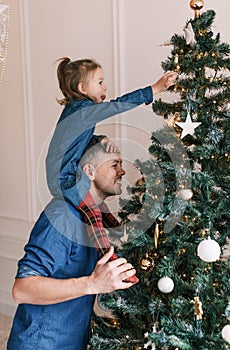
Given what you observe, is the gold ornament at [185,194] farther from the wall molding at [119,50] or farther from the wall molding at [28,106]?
the wall molding at [28,106]

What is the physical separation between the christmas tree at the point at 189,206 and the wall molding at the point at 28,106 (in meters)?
1.54

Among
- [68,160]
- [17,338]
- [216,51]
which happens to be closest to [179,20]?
[216,51]

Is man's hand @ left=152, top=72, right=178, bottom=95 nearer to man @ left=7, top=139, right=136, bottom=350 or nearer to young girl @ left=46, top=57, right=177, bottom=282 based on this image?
young girl @ left=46, top=57, right=177, bottom=282

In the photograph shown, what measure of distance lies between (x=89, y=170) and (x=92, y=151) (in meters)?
0.07

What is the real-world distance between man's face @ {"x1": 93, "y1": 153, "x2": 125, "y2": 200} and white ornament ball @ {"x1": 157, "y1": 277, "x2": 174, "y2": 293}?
0.39 meters

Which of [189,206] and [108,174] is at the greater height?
[108,174]

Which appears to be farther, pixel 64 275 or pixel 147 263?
pixel 64 275

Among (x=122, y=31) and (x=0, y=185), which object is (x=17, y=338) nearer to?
(x=122, y=31)

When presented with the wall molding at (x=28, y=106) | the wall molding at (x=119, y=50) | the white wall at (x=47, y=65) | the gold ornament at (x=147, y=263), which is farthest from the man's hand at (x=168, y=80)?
the wall molding at (x=28, y=106)

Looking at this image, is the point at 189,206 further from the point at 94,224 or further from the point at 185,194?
the point at 94,224

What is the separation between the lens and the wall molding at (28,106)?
3.15 meters

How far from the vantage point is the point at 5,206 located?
11.5 ft

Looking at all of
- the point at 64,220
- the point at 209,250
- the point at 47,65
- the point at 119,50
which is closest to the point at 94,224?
the point at 64,220

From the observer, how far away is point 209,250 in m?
→ 1.59
